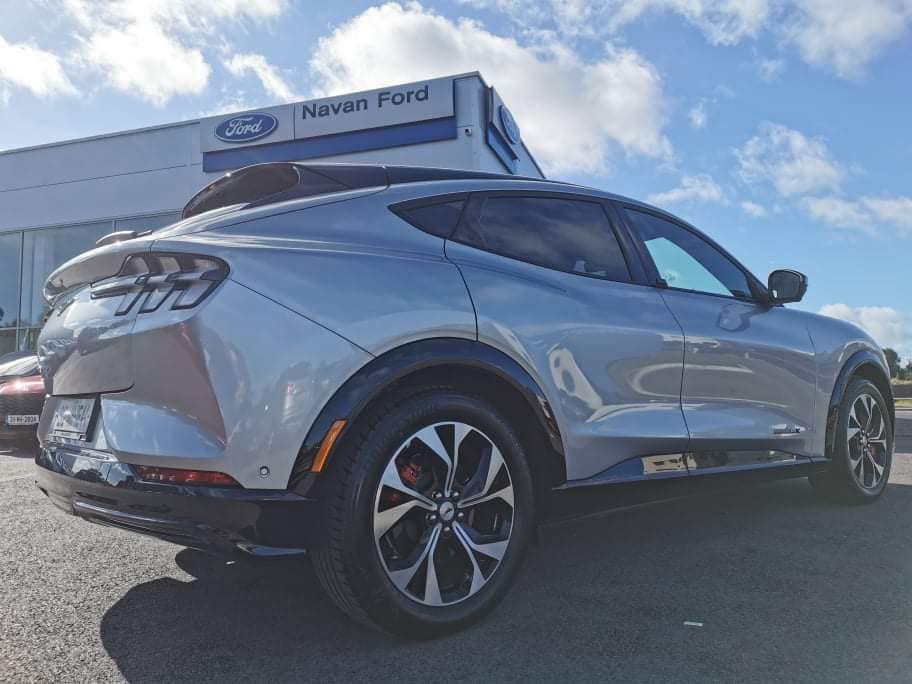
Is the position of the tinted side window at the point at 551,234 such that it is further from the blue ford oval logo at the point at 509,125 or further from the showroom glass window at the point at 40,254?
the showroom glass window at the point at 40,254

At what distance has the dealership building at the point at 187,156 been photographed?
1450 cm

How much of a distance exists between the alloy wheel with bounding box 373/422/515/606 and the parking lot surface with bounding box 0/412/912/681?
195mm

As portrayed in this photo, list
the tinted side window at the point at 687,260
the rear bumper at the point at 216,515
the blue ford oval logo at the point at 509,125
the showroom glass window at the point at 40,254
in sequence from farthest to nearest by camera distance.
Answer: the showroom glass window at the point at 40,254 < the blue ford oval logo at the point at 509,125 < the tinted side window at the point at 687,260 < the rear bumper at the point at 216,515

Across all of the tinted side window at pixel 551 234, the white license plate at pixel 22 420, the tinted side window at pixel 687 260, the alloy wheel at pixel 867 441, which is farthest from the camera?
the white license plate at pixel 22 420

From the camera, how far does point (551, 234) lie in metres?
2.93

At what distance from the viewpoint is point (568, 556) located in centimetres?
321

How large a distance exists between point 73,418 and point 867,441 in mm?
4254

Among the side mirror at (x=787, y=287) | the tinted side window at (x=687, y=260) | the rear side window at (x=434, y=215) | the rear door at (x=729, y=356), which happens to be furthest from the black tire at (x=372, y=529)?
the side mirror at (x=787, y=287)

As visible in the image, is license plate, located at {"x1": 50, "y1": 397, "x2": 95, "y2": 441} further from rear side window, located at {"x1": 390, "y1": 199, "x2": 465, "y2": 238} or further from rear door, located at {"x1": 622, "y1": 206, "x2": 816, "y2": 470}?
rear door, located at {"x1": 622, "y1": 206, "x2": 816, "y2": 470}

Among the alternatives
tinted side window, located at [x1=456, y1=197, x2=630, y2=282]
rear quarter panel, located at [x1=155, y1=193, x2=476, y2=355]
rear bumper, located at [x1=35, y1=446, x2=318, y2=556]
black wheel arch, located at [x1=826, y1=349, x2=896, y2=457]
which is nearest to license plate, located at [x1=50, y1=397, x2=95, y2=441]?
rear bumper, located at [x1=35, y1=446, x2=318, y2=556]

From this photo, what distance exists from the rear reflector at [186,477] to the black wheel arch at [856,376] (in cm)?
343

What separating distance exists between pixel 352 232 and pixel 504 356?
664mm

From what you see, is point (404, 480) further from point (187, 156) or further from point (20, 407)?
point (187, 156)

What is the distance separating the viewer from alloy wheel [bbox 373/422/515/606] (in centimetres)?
217
